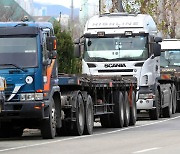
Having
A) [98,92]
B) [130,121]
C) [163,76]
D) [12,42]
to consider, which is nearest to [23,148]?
[12,42]

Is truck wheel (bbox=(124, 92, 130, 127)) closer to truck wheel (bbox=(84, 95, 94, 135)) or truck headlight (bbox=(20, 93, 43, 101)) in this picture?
truck wheel (bbox=(84, 95, 94, 135))

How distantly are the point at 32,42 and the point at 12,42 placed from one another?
517 millimetres

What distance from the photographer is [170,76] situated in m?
36.6

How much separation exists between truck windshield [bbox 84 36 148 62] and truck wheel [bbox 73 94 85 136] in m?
7.23

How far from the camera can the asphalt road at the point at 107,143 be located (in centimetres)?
1858

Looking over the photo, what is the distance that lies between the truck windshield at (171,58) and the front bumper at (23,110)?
61.7 ft

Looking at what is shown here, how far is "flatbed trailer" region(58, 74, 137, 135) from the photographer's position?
23844 millimetres

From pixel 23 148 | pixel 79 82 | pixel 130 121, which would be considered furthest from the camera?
pixel 130 121

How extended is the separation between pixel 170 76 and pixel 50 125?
589 inches

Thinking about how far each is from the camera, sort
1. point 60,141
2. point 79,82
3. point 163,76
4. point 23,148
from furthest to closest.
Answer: point 163,76 → point 79,82 → point 60,141 → point 23,148

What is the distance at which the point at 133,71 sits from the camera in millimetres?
31781

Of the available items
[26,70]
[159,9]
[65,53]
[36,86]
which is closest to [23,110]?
[36,86]

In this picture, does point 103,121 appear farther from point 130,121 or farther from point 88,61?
point 88,61

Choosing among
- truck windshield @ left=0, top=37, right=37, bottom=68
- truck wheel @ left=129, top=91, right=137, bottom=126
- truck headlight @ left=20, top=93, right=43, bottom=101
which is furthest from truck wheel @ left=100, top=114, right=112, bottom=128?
truck windshield @ left=0, top=37, right=37, bottom=68
